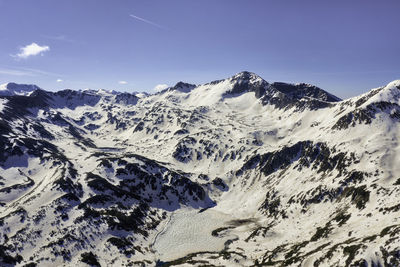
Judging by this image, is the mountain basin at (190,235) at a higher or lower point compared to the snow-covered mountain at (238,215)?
lower

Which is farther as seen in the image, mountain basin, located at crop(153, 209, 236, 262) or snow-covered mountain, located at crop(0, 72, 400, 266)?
mountain basin, located at crop(153, 209, 236, 262)

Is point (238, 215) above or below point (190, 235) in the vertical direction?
above

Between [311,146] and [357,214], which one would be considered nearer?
[357,214]

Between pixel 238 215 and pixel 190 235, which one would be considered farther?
pixel 238 215

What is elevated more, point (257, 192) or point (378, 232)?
point (378, 232)

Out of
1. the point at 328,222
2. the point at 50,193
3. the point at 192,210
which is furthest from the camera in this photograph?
the point at 192,210

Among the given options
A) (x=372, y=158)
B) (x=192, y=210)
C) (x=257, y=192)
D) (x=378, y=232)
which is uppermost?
(x=372, y=158)

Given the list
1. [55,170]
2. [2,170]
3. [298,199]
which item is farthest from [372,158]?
[2,170]

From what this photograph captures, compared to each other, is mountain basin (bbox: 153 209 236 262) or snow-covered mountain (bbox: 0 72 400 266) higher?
snow-covered mountain (bbox: 0 72 400 266)

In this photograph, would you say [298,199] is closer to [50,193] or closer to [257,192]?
[257,192]

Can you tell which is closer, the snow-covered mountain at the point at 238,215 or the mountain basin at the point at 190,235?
the snow-covered mountain at the point at 238,215

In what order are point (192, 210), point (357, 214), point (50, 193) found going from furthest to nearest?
point (192, 210) < point (50, 193) < point (357, 214)
